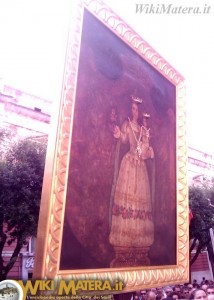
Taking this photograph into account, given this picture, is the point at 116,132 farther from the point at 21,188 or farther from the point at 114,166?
the point at 21,188

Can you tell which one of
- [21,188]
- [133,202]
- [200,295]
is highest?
[21,188]

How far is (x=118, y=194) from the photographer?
3350mm

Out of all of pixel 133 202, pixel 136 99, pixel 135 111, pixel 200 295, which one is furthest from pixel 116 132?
pixel 200 295

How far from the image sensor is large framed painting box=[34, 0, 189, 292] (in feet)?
8.76

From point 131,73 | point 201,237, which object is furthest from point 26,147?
point 201,237

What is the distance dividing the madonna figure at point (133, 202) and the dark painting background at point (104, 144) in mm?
118

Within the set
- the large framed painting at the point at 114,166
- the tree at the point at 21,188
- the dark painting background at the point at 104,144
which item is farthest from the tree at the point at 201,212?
the dark painting background at the point at 104,144

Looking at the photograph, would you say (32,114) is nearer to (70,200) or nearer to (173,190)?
(173,190)

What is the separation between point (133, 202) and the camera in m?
3.58

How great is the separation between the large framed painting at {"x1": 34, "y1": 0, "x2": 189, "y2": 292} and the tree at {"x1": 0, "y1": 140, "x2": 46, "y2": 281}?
227 inches

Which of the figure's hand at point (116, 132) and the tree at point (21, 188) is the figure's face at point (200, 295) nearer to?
the figure's hand at point (116, 132)

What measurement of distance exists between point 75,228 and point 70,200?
0.26 m

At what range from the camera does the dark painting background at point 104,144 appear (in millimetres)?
2799

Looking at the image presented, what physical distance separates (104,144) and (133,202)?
0.81 meters
